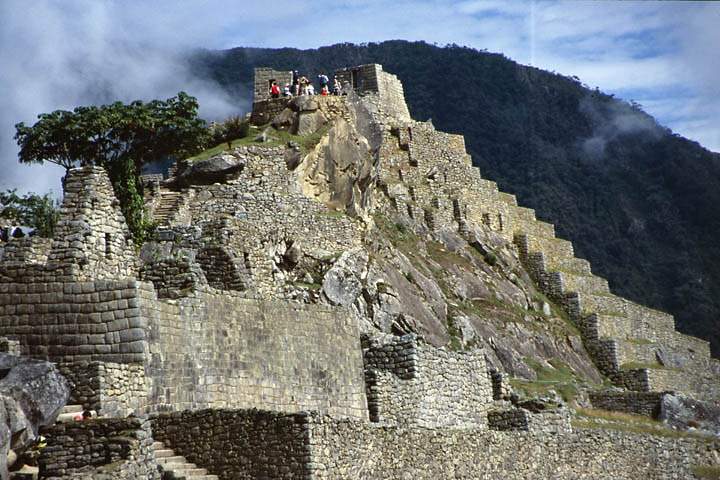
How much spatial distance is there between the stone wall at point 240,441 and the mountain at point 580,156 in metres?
64.0

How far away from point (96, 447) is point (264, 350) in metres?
7.01

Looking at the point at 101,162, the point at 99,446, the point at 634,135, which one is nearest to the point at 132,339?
the point at 99,446

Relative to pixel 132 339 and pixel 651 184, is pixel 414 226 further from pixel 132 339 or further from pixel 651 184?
pixel 651 184

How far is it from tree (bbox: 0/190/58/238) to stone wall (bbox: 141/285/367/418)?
847 centimetres

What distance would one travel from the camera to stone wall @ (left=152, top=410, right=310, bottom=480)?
26.6m

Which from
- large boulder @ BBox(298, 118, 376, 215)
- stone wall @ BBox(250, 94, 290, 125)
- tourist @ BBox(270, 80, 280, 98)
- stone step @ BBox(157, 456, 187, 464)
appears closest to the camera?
stone step @ BBox(157, 456, 187, 464)

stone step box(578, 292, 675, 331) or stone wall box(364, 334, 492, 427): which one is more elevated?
stone step box(578, 292, 675, 331)

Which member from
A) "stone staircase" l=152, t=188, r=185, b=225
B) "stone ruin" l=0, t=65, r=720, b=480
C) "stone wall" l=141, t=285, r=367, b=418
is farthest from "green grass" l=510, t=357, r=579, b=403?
"stone wall" l=141, t=285, r=367, b=418

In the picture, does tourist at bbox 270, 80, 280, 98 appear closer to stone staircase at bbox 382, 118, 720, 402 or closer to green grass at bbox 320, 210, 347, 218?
green grass at bbox 320, 210, 347, 218

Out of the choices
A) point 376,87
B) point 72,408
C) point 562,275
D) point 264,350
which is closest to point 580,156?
point 562,275

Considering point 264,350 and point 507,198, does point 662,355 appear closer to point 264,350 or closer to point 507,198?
point 507,198

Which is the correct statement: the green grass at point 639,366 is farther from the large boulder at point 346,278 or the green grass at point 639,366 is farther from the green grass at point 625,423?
the large boulder at point 346,278

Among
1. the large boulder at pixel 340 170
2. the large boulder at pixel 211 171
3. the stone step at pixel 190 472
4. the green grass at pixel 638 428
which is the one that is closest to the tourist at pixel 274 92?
the large boulder at pixel 340 170

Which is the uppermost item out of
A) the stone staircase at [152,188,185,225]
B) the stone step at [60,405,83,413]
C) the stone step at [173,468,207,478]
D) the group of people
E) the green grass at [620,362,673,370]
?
the group of people
